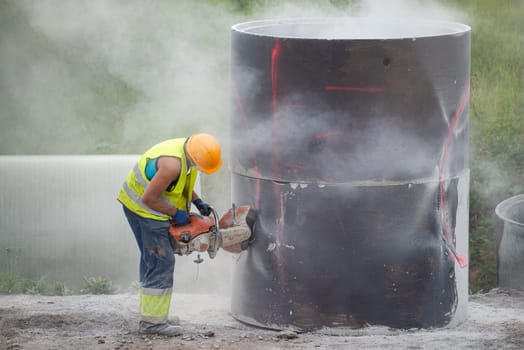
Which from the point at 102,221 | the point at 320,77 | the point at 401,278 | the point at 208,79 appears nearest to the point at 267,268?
the point at 401,278

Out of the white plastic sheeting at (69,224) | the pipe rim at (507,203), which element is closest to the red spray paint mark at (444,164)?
the pipe rim at (507,203)

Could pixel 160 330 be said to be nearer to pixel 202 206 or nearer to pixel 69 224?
pixel 202 206

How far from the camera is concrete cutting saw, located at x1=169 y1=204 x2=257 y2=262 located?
654 cm

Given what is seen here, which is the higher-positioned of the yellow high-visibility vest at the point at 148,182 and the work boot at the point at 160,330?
the yellow high-visibility vest at the point at 148,182

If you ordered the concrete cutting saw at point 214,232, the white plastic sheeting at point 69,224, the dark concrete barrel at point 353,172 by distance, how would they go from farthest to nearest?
the white plastic sheeting at point 69,224
the concrete cutting saw at point 214,232
the dark concrete barrel at point 353,172

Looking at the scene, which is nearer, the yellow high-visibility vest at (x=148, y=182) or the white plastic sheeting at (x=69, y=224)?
the yellow high-visibility vest at (x=148, y=182)

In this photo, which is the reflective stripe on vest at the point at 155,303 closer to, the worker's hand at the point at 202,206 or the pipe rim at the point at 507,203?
the worker's hand at the point at 202,206

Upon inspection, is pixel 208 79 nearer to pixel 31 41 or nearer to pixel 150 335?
pixel 31 41

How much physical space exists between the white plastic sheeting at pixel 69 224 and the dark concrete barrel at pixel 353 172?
8.78 ft

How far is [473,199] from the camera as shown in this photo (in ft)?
30.8

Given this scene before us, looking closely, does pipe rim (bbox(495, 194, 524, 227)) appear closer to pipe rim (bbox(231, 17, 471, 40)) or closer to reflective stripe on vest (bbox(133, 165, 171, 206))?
pipe rim (bbox(231, 17, 471, 40))

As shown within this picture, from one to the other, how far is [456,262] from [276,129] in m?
1.58

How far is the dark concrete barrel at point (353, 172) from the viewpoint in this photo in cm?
618

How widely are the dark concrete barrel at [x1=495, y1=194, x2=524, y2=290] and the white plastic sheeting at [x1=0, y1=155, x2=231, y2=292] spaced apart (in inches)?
101
